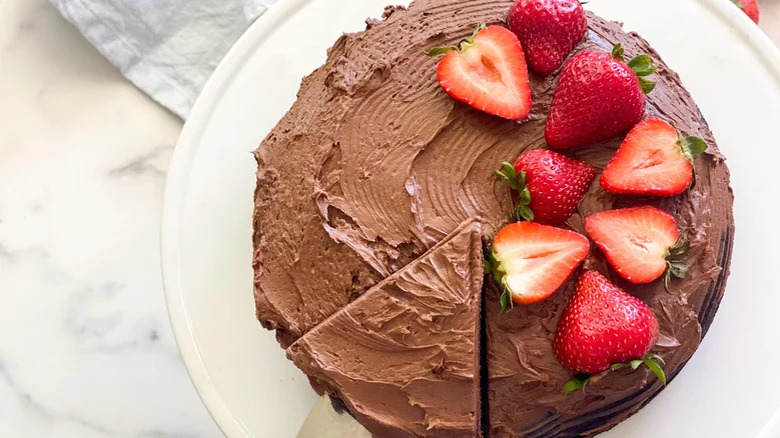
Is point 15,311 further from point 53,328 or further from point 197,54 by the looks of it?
point 197,54

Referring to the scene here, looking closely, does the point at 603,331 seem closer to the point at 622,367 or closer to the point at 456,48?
the point at 622,367

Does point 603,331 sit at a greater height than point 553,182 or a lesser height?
lesser

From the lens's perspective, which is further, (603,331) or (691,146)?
(691,146)

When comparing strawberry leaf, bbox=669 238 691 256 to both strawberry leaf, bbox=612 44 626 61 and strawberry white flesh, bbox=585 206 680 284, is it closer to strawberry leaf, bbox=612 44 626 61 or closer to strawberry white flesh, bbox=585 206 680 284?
strawberry white flesh, bbox=585 206 680 284

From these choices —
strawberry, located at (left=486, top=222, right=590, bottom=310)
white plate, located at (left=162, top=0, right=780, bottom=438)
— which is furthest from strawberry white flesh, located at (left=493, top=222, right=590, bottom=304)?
white plate, located at (left=162, top=0, right=780, bottom=438)

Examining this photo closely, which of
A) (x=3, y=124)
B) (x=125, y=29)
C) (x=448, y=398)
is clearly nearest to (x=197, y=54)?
(x=125, y=29)

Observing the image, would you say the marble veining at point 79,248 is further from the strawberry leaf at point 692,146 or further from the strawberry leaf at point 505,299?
the strawberry leaf at point 692,146

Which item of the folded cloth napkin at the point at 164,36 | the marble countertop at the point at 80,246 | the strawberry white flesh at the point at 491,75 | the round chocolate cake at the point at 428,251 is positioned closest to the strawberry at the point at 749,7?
the marble countertop at the point at 80,246

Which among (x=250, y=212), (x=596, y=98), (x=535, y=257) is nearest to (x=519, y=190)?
(x=535, y=257)
